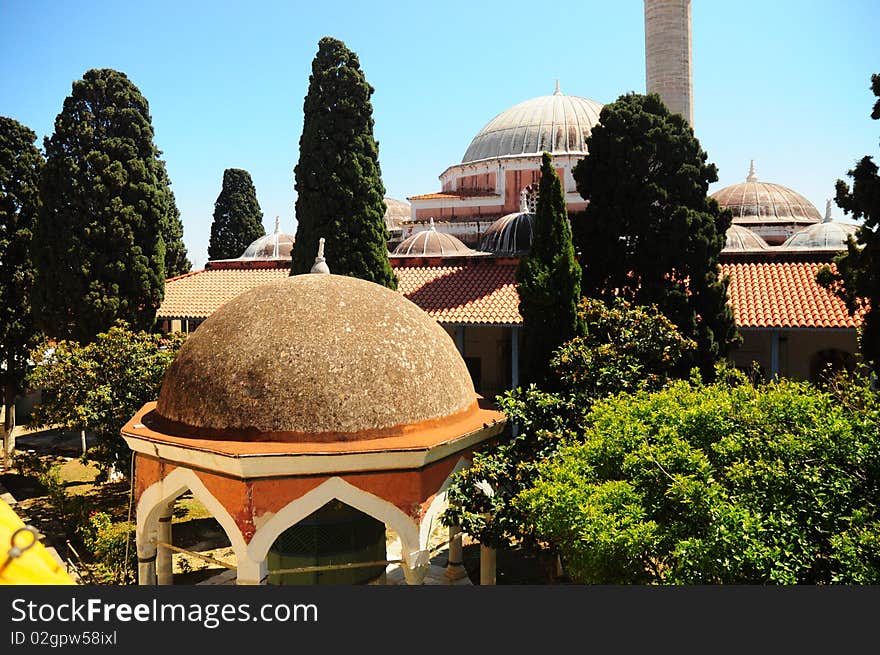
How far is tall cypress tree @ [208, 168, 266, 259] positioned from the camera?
3488 centimetres

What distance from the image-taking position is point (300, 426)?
22.4ft

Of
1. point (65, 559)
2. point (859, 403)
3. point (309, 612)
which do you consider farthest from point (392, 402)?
point (65, 559)

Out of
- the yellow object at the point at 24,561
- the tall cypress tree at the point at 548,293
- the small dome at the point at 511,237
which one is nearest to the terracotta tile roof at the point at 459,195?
the small dome at the point at 511,237

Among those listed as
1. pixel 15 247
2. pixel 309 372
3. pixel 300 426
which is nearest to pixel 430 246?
pixel 15 247

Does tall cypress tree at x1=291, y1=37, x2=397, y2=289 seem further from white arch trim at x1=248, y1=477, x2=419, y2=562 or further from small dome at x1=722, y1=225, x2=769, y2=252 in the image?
small dome at x1=722, y1=225, x2=769, y2=252

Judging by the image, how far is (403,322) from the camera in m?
7.92

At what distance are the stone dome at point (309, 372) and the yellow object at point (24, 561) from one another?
4485mm

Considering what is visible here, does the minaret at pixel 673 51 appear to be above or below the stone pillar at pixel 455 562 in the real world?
above

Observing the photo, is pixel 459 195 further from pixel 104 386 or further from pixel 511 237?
pixel 104 386

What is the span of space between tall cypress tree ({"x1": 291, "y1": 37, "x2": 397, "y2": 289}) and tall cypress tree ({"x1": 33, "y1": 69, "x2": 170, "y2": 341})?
395 cm

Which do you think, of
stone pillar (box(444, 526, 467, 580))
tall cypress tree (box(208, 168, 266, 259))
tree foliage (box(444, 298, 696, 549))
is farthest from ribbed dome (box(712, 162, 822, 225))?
stone pillar (box(444, 526, 467, 580))

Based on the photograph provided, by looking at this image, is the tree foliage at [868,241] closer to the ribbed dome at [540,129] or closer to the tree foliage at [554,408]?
the tree foliage at [554,408]

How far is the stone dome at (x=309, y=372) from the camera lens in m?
6.91

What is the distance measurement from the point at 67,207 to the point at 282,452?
13.7m
